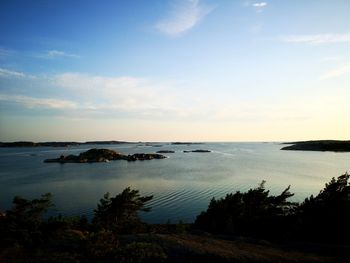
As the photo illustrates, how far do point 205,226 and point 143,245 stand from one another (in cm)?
1183

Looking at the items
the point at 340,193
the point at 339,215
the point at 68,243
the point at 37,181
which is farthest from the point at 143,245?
the point at 37,181

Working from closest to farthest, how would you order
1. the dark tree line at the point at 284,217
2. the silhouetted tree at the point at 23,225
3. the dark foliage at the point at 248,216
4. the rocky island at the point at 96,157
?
the silhouetted tree at the point at 23,225, the dark tree line at the point at 284,217, the dark foliage at the point at 248,216, the rocky island at the point at 96,157

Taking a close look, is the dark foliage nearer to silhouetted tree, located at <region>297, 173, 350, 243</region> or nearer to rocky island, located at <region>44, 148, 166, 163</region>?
silhouetted tree, located at <region>297, 173, 350, 243</region>

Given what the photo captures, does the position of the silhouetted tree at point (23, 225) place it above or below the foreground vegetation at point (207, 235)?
above

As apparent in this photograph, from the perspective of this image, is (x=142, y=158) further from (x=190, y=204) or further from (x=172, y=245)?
(x=172, y=245)

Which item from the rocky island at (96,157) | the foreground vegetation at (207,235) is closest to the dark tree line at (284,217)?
the foreground vegetation at (207,235)

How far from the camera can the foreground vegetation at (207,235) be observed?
1279cm

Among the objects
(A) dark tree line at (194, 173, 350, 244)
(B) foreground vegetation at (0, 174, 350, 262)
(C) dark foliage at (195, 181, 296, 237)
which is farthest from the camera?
(C) dark foliage at (195, 181, 296, 237)

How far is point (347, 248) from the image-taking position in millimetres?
15469

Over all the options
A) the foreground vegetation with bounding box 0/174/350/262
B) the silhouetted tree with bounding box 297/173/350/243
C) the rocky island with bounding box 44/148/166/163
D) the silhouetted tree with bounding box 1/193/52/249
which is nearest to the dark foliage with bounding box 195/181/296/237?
the foreground vegetation with bounding box 0/174/350/262

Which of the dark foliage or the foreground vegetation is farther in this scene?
the dark foliage

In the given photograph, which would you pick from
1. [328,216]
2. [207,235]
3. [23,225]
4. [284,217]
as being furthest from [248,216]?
[23,225]

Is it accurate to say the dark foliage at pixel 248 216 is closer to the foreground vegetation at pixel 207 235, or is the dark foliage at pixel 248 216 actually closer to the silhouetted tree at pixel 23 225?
the foreground vegetation at pixel 207 235

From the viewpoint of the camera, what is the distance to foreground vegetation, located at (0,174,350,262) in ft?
42.0
